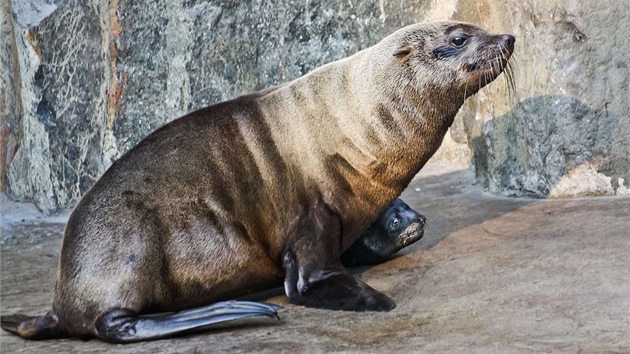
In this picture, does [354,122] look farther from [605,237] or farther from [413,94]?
[605,237]

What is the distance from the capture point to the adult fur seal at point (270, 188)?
4.58 metres

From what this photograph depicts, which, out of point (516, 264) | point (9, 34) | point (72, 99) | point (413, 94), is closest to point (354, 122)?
point (413, 94)

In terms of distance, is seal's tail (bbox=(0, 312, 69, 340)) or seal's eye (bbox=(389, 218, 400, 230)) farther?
seal's eye (bbox=(389, 218, 400, 230))

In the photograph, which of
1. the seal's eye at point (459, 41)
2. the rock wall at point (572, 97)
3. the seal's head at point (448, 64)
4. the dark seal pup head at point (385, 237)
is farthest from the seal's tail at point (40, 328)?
the rock wall at point (572, 97)

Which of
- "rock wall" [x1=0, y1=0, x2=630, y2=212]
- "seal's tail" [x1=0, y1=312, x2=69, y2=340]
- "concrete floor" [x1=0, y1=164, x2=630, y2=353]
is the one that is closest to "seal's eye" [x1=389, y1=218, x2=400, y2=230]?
"concrete floor" [x1=0, y1=164, x2=630, y2=353]

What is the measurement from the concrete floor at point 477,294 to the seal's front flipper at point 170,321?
56mm

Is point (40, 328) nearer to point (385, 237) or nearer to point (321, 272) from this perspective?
point (321, 272)

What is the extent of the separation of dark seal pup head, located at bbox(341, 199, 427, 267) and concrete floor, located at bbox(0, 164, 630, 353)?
3.2 inches

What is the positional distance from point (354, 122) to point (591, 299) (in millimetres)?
1559

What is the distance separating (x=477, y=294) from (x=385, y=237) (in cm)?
99

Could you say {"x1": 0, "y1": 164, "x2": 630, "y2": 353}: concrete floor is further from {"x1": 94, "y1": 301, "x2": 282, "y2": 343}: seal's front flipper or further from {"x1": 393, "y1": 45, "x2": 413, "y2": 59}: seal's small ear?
{"x1": 393, "y1": 45, "x2": 413, "y2": 59}: seal's small ear

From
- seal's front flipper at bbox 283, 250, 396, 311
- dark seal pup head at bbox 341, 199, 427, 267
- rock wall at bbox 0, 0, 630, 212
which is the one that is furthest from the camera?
rock wall at bbox 0, 0, 630, 212

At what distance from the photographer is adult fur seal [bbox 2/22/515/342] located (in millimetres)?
4582

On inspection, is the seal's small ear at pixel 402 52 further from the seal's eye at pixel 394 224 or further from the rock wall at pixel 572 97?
the rock wall at pixel 572 97
